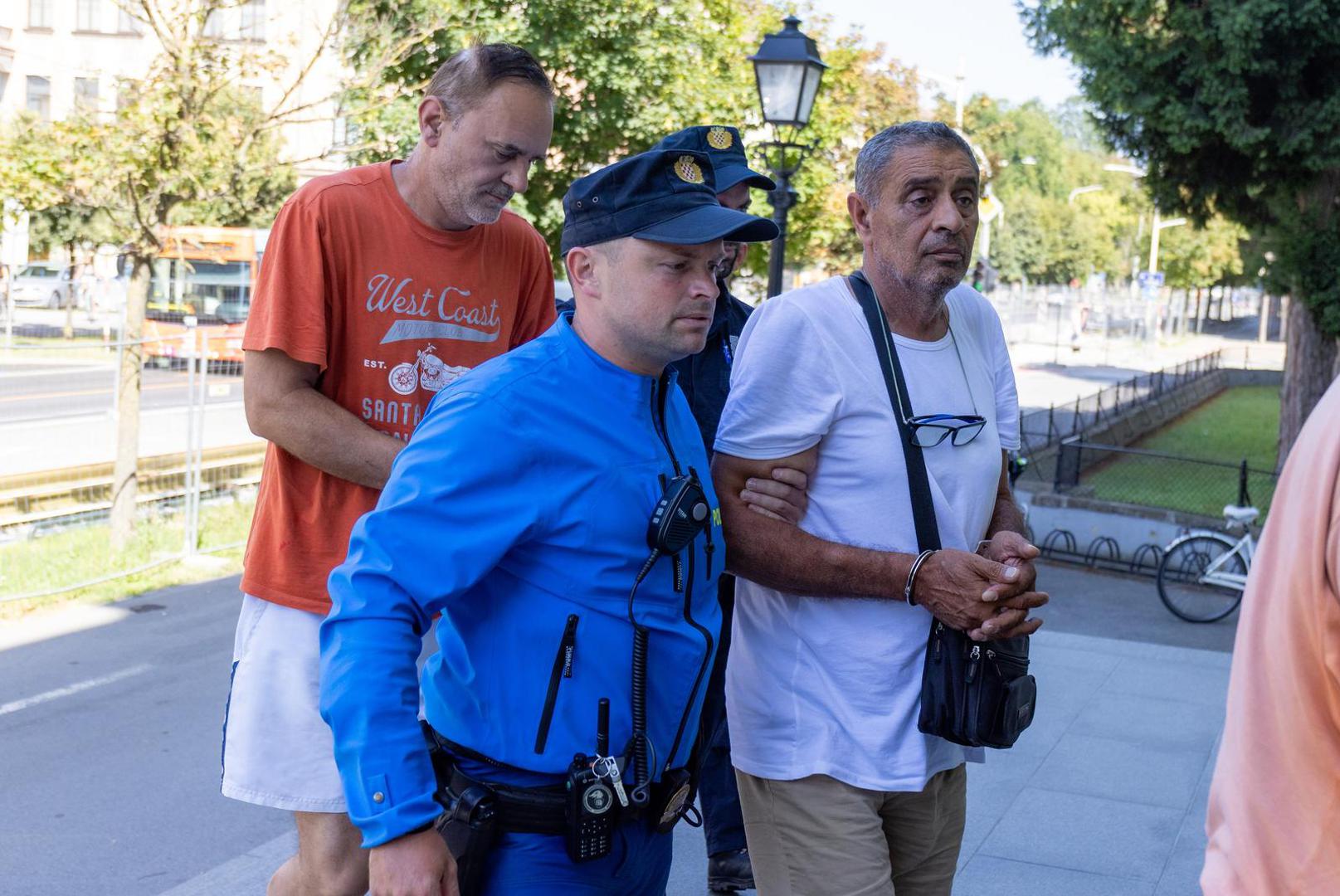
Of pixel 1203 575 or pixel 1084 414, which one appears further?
pixel 1084 414

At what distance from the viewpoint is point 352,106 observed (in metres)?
14.1

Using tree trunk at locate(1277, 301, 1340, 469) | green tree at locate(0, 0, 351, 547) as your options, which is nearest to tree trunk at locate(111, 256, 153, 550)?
green tree at locate(0, 0, 351, 547)

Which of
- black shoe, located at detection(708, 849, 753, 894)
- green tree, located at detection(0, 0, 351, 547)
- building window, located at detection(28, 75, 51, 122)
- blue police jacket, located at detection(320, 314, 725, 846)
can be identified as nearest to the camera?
blue police jacket, located at detection(320, 314, 725, 846)

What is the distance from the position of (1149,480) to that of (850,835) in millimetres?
13717

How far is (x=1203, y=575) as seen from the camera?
1139 centimetres

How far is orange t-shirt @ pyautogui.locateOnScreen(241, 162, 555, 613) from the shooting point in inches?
109

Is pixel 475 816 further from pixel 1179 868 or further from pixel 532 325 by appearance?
pixel 1179 868

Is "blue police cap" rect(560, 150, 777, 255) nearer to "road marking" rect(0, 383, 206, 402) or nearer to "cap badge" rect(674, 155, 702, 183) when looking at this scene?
"cap badge" rect(674, 155, 702, 183)

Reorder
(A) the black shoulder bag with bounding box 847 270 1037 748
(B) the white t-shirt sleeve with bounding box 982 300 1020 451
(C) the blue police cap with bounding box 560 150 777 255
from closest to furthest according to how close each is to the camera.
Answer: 1. (C) the blue police cap with bounding box 560 150 777 255
2. (A) the black shoulder bag with bounding box 847 270 1037 748
3. (B) the white t-shirt sleeve with bounding box 982 300 1020 451

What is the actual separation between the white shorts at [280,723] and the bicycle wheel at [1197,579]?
9737 mm

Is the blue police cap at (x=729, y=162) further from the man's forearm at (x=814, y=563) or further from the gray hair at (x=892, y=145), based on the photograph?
the man's forearm at (x=814, y=563)

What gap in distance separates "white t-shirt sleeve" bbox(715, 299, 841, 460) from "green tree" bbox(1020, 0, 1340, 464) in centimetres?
1297

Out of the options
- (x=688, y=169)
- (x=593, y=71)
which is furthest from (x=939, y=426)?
(x=593, y=71)

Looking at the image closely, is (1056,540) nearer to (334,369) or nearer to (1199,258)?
(334,369)
